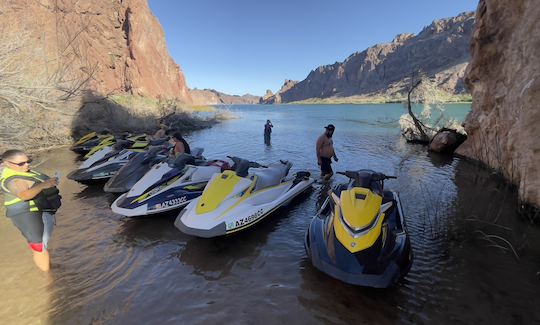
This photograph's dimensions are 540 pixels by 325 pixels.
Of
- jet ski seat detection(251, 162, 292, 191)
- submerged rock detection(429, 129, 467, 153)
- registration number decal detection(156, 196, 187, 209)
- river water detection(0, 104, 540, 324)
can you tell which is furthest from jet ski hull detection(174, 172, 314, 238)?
submerged rock detection(429, 129, 467, 153)

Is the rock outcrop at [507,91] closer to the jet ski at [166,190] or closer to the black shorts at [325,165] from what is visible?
the black shorts at [325,165]

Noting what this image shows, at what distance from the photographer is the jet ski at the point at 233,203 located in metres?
5.52

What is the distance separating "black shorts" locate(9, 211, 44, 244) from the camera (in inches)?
177

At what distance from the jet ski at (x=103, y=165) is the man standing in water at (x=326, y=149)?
632 centimetres

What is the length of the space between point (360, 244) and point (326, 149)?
614 cm

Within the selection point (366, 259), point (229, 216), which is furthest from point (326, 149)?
point (366, 259)

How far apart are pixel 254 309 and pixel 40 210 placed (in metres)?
3.65

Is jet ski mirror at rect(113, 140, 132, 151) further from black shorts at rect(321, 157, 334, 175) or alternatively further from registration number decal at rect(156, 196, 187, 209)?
black shorts at rect(321, 157, 334, 175)

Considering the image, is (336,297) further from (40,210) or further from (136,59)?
(136,59)

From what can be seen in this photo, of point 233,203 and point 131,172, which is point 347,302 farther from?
point 131,172

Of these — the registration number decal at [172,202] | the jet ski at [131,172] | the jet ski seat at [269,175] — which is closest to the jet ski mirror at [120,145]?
the jet ski at [131,172]

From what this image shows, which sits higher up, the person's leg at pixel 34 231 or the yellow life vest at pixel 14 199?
the yellow life vest at pixel 14 199

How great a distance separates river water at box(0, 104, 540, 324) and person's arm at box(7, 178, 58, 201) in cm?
147

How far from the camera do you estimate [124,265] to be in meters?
5.37
